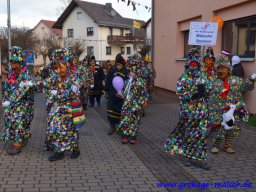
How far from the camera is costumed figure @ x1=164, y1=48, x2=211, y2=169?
482 centimetres

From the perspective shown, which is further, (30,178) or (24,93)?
(24,93)

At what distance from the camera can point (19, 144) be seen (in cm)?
570

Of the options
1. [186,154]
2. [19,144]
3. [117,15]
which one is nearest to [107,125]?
[19,144]

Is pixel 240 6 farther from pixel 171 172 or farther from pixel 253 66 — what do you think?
pixel 171 172

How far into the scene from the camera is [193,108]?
15.9ft

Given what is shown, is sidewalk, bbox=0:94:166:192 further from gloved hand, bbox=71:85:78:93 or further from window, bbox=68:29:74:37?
window, bbox=68:29:74:37

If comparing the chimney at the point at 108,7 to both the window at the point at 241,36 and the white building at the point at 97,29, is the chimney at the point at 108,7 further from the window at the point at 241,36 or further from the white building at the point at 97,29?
the window at the point at 241,36

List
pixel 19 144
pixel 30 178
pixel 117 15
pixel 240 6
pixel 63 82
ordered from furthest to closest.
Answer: pixel 117 15 < pixel 240 6 < pixel 19 144 < pixel 63 82 < pixel 30 178

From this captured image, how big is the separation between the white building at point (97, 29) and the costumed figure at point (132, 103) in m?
39.1

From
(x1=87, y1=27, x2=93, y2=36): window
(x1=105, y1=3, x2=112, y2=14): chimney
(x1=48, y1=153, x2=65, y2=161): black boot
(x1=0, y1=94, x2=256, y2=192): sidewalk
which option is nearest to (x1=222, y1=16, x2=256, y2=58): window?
(x1=0, y1=94, x2=256, y2=192): sidewalk

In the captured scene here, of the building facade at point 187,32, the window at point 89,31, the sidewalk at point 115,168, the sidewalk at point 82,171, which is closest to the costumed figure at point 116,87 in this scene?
the sidewalk at point 115,168

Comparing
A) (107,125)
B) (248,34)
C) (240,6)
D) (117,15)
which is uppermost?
(117,15)

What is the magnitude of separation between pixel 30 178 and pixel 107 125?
3996mm

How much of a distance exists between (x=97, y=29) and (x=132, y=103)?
40.3m
